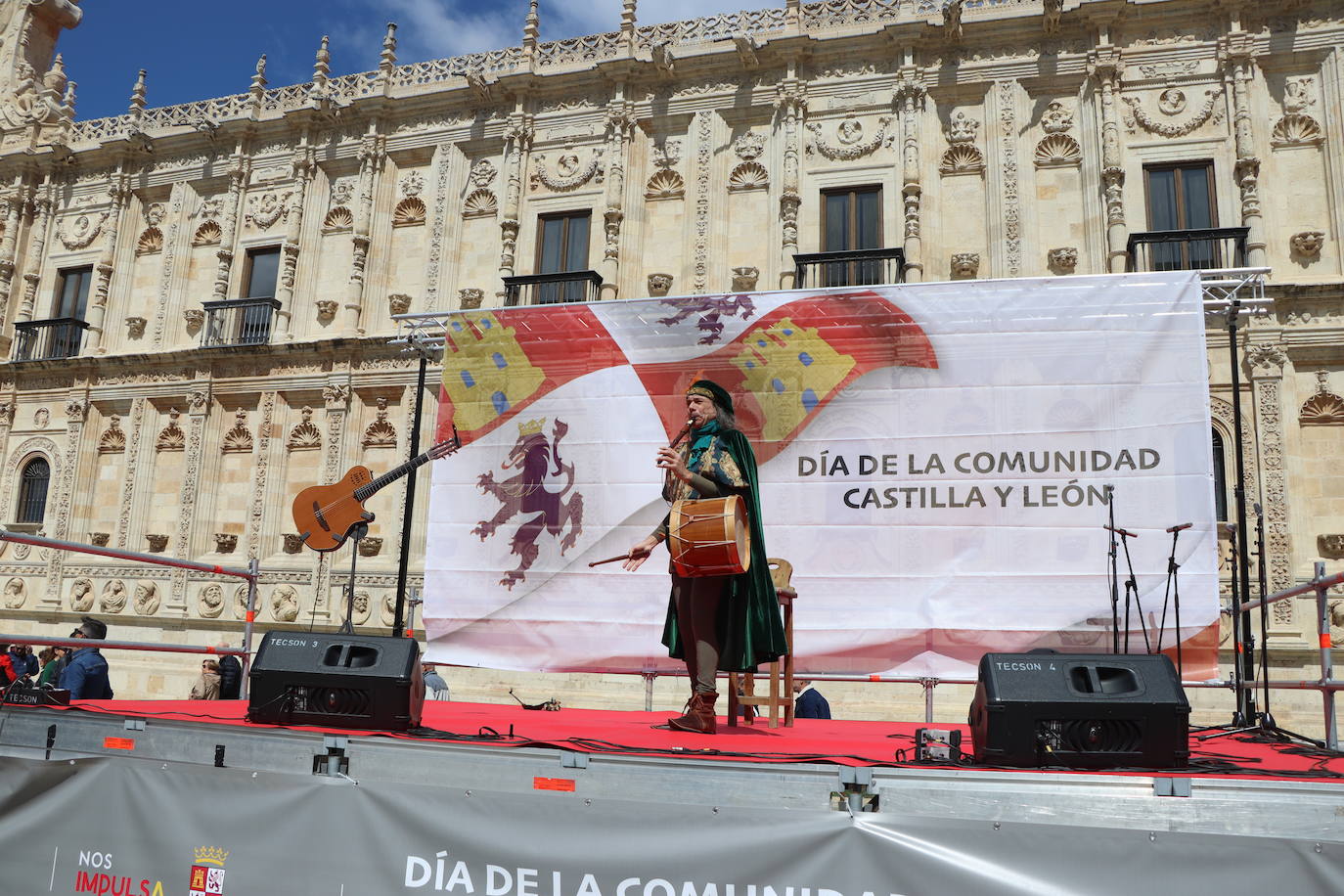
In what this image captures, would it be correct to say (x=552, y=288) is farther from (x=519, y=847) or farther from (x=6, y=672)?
(x=519, y=847)

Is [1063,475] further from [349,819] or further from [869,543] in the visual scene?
[349,819]

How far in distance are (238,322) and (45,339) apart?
16.0ft

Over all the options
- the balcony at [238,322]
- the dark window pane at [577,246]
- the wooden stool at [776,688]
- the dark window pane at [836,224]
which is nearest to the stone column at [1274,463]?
the dark window pane at [836,224]

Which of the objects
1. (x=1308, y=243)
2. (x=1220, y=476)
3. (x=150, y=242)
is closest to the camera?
(x=1220, y=476)

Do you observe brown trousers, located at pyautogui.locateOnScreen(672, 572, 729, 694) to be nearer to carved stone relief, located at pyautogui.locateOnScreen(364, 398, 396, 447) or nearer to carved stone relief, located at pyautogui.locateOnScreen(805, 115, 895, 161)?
carved stone relief, located at pyautogui.locateOnScreen(805, 115, 895, 161)

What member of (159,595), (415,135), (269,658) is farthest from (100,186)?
(269,658)

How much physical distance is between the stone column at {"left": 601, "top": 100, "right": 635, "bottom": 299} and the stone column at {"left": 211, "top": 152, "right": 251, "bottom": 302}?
7908mm

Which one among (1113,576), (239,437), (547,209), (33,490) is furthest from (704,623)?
(33,490)

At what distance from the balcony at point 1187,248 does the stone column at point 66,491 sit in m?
19.4

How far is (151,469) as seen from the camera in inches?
761

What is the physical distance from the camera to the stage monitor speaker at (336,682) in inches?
173

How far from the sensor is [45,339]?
824 inches

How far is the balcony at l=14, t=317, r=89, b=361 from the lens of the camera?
68.1 feet

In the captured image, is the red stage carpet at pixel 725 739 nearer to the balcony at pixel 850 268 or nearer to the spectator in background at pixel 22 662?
the spectator in background at pixel 22 662
